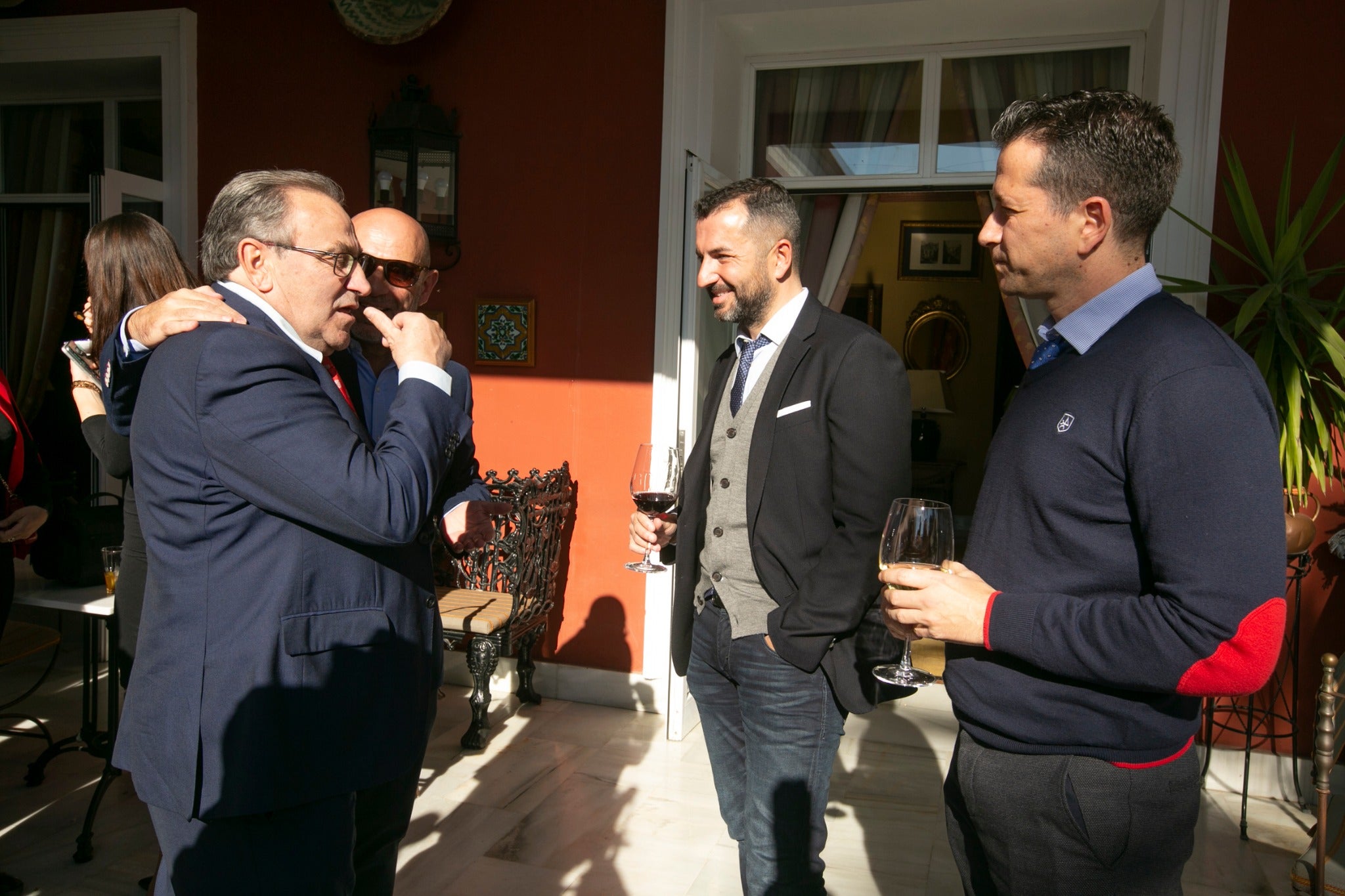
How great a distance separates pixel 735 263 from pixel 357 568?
44.1 inches

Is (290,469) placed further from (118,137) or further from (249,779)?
(118,137)

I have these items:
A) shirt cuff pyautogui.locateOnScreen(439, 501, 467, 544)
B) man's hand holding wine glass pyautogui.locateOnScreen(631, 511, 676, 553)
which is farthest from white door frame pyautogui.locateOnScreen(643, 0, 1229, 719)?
shirt cuff pyautogui.locateOnScreen(439, 501, 467, 544)

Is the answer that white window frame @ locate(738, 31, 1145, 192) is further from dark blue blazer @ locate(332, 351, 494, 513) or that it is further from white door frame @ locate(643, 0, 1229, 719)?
dark blue blazer @ locate(332, 351, 494, 513)

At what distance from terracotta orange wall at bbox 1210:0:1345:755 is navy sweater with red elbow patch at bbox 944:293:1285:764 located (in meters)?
2.76

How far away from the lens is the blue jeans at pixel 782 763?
1963mm

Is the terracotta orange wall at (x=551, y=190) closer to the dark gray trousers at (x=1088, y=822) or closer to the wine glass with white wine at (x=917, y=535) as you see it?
the wine glass with white wine at (x=917, y=535)

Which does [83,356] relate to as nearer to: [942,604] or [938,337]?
[942,604]

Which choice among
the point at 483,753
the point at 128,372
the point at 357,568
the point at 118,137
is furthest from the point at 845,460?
the point at 118,137

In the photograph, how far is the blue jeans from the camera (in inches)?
77.3

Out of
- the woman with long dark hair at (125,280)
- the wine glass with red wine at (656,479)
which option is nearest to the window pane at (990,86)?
the wine glass with red wine at (656,479)

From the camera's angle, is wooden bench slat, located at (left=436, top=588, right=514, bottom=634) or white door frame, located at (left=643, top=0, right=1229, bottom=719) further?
wooden bench slat, located at (left=436, top=588, right=514, bottom=634)

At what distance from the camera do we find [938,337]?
26.6ft

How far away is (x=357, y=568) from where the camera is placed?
5.04ft

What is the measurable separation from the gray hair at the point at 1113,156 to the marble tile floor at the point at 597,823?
2.32 metres
